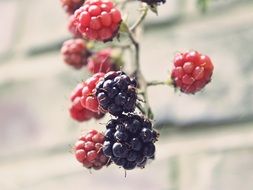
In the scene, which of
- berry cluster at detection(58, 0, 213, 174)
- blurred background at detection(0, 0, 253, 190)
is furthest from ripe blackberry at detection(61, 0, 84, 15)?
blurred background at detection(0, 0, 253, 190)

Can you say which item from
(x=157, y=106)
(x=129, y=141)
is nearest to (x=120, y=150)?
(x=129, y=141)

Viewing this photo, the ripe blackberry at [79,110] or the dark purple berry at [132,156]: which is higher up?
the ripe blackberry at [79,110]

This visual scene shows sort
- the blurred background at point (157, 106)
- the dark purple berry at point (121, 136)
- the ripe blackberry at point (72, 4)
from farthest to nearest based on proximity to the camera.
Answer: the blurred background at point (157, 106) → the ripe blackberry at point (72, 4) → the dark purple berry at point (121, 136)

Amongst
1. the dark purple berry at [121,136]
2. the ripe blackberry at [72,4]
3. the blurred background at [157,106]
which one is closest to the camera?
the dark purple berry at [121,136]

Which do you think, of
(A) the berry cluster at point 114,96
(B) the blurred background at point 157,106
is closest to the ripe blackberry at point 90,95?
(A) the berry cluster at point 114,96

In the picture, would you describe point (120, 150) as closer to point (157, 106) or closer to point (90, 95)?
point (90, 95)

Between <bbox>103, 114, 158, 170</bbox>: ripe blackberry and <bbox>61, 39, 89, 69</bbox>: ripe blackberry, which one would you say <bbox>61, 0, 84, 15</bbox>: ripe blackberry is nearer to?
<bbox>61, 39, 89, 69</bbox>: ripe blackberry

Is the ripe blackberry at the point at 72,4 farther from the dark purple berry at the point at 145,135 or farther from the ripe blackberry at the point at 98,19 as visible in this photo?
the dark purple berry at the point at 145,135
